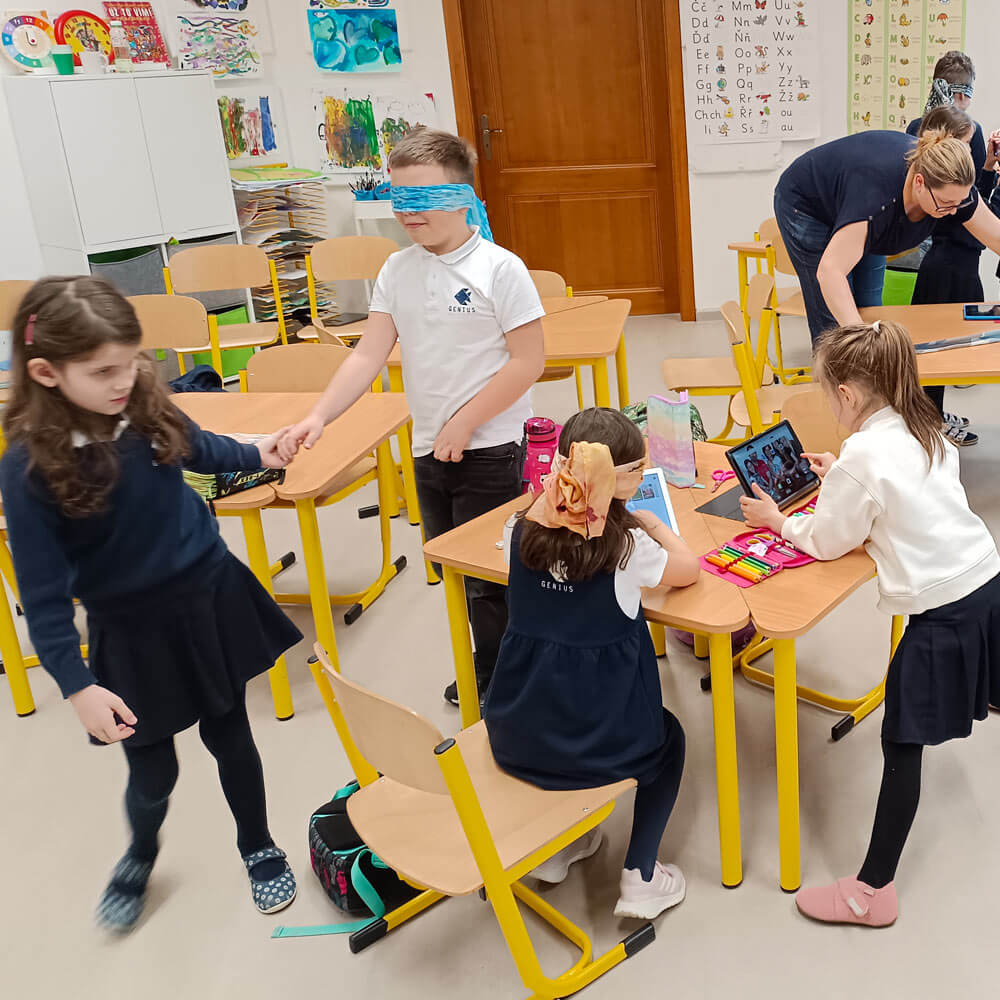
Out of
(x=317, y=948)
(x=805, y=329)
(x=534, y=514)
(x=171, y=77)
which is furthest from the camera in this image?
(x=805, y=329)

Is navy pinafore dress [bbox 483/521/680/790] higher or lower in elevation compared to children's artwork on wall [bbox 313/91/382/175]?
lower

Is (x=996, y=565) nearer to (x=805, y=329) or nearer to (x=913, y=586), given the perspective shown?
(x=913, y=586)

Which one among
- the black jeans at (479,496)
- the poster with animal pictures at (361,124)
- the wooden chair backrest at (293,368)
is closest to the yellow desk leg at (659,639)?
the black jeans at (479,496)

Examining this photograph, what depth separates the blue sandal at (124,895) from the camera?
7.14ft

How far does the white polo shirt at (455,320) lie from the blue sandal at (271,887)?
3.10 feet

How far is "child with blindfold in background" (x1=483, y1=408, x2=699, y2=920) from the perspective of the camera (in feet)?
5.80

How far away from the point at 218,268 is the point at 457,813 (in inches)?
146

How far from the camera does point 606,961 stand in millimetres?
1928

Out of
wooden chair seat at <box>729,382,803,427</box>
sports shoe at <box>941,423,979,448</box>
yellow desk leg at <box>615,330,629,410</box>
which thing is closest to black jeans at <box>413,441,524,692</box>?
wooden chair seat at <box>729,382,803,427</box>

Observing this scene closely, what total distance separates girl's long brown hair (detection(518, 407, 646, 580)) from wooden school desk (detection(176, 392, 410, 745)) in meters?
0.93

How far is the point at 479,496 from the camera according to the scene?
2486mm

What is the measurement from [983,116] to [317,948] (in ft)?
17.9

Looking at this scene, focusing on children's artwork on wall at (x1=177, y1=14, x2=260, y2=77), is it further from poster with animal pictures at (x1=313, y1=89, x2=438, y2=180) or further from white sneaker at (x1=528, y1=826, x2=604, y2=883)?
white sneaker at (x1=528, y1=826, x2=604, y2=883)

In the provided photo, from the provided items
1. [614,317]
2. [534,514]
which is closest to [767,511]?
[534,514]
